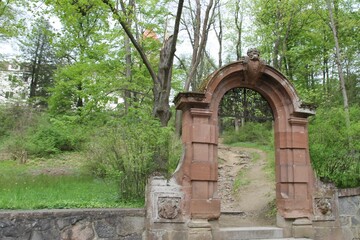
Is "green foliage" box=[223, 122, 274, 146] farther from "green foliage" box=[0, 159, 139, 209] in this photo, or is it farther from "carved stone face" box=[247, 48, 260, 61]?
"carved stone face" box=[247, 48, 260, 61]

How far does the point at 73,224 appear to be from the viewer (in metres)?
6.11

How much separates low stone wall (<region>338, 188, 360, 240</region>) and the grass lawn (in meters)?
4.62

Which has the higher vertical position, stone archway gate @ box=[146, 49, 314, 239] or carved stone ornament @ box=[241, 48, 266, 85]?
carved stone ornament @ box=[241, 48, 266, 85]

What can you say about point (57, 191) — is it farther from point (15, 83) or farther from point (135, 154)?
point (15, 83)

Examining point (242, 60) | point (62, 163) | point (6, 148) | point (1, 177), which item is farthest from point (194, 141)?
point (6, 148)

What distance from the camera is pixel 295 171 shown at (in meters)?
7.51

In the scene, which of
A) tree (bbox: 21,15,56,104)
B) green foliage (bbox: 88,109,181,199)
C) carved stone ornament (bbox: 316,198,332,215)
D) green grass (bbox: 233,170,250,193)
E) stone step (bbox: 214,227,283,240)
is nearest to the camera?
stone step (bbox: 214,227,283,240)

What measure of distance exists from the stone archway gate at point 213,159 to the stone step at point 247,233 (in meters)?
0.36

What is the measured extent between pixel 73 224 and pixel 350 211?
6136 mm

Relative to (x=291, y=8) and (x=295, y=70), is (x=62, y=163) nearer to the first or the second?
(x=291, y=8)

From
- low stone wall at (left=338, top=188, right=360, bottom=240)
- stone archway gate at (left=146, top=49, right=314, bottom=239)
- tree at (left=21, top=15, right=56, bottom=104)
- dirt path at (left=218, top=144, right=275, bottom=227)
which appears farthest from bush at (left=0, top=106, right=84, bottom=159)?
low stone wall at (left=338, top=188, right=360, bottom=240)

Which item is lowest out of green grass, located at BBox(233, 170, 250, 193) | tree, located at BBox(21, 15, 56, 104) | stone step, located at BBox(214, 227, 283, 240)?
stone step, located at BBox(214, 227, 283, 240)

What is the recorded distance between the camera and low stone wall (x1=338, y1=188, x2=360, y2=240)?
25.6ft

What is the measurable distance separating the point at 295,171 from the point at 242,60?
8.85ft
